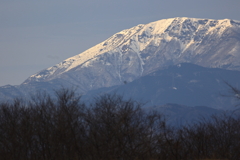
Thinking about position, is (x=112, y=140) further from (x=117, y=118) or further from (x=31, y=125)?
(x=31, y=125)

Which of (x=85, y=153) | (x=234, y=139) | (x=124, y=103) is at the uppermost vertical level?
(x=124, y=103)

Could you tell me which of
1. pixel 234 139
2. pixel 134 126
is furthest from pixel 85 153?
pixel 234 139

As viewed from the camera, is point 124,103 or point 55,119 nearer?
point 55,119

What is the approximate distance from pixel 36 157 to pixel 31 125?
120 inches

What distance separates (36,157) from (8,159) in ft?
12.8

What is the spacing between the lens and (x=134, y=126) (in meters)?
42.5

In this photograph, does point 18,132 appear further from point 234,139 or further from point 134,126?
point 234,139

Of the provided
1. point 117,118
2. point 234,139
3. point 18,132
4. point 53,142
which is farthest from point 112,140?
point 234,139

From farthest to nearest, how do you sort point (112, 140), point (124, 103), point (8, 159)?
point (124, 103) < point (112, 140) < point (8, 159)

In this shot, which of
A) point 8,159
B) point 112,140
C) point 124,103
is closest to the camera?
point 8,159

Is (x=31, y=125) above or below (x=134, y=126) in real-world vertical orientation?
above

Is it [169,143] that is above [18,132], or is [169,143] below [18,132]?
below

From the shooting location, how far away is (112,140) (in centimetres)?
4041

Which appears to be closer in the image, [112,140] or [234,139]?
[112,140]
